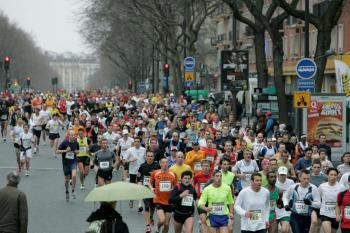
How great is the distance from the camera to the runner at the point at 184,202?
15.5 m

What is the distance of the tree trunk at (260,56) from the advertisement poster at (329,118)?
11.0 m

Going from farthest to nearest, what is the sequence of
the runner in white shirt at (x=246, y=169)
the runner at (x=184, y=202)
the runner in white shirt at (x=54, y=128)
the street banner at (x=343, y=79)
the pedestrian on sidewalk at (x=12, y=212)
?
the runner in white shirt at (x=54, y=128)
the street banner at (x=343, y=79)
the runner in white shirt at (x=246, y=169)
the runner at (x=184, y=202)
the pedestrian on sidewalk at (x=12, y=212)

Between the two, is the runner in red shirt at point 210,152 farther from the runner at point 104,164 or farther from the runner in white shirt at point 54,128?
the runner in white shirt at point 54,128

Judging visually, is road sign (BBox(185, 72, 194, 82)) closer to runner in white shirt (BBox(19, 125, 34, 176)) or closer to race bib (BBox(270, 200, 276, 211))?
runner in white shirt (BBox(19, 125, 34, 176))

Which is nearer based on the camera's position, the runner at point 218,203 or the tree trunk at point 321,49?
the runner at point 218,203

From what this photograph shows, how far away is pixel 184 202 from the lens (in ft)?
51.1

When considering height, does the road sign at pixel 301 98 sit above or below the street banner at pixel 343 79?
below

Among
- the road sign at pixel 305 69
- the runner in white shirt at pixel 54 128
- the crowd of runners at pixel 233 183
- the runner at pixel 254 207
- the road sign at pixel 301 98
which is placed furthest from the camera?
the runner in white shirt at pixel 54 128

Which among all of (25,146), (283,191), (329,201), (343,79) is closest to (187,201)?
(283,191)

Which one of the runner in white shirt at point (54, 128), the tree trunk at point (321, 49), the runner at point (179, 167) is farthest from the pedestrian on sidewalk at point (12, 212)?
the runner in white shirt at point (54, 128)

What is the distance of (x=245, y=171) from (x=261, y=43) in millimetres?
19365

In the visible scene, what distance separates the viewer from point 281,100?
32.6 meters

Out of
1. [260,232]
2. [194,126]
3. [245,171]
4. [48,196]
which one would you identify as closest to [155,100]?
[194,126]

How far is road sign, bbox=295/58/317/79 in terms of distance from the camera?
24.8m
